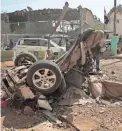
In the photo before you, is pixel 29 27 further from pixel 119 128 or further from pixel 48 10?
pixel 119 128

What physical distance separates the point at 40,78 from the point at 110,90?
6.68ft

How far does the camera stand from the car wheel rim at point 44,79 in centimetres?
704

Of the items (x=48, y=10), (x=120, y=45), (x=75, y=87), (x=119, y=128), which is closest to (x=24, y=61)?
(x=75, y=87)

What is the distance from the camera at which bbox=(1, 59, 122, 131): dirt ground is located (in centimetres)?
595

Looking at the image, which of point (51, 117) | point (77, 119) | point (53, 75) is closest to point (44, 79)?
point (53, 75)

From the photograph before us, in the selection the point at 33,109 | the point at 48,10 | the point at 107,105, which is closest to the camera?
the point at 33,109

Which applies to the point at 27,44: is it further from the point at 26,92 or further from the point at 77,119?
the point at 77,119

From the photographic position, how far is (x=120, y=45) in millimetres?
26797

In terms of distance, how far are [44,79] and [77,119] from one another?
49.8 inches

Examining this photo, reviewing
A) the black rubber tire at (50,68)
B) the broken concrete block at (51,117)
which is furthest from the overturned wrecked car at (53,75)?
the broken concrete block at (51,117)

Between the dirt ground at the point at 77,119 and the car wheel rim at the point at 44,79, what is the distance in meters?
0.59

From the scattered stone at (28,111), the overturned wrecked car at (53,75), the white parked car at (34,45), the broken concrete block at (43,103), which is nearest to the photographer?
the scattered stone at (28,111)

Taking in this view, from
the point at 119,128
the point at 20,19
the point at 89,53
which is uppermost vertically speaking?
the point at 20,19

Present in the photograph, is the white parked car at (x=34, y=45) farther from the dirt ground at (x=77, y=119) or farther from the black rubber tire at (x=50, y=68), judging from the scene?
the dirt ground at (x=77, y=119)
